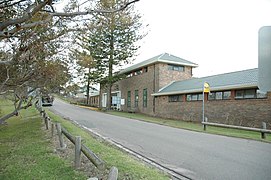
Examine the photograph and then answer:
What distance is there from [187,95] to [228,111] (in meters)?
5.18

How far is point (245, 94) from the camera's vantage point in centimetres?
1706

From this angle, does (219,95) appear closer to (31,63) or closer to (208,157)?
(208,157)

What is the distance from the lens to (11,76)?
10938mm

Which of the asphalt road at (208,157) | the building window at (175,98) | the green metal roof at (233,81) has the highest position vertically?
the green metal roof at (233,81)

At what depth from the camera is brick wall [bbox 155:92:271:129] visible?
1582cm

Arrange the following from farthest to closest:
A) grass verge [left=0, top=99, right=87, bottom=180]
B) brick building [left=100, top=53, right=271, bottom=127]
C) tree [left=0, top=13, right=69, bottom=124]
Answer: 1. brick building [left=100, top=53, right=271, bottom=127]
2. tree [left=0, top=13, right=69, bottom=124]
3. grass verge [left=0, top=99, right=87, bottom=180]

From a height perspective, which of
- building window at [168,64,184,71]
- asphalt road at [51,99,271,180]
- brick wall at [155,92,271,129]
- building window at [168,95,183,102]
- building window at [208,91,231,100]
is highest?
building window at [168,64,184,71]

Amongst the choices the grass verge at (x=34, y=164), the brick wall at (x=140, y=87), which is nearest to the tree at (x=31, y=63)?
the grass verge at (x=34, y=164)

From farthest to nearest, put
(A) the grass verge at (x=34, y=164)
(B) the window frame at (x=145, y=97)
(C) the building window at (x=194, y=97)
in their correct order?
(B) the window frame at (x=145, y=97) < (C) the building window at (x=194, y=97) < (A) the grass verge at (x=34, y=164)

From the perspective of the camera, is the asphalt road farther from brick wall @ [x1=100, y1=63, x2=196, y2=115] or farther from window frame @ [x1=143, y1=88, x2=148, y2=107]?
window frame @ [x1=143, y1=88, x2=148, y2=107]

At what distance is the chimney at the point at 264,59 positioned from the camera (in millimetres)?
2164

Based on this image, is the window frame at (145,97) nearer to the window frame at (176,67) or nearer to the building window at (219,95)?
the window frame at (176,67)

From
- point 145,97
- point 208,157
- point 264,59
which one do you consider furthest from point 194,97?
point 264,59

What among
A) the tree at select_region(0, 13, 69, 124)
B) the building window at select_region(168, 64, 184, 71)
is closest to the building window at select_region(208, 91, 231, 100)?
the building window at select_region(168, 64, 184, 71)
